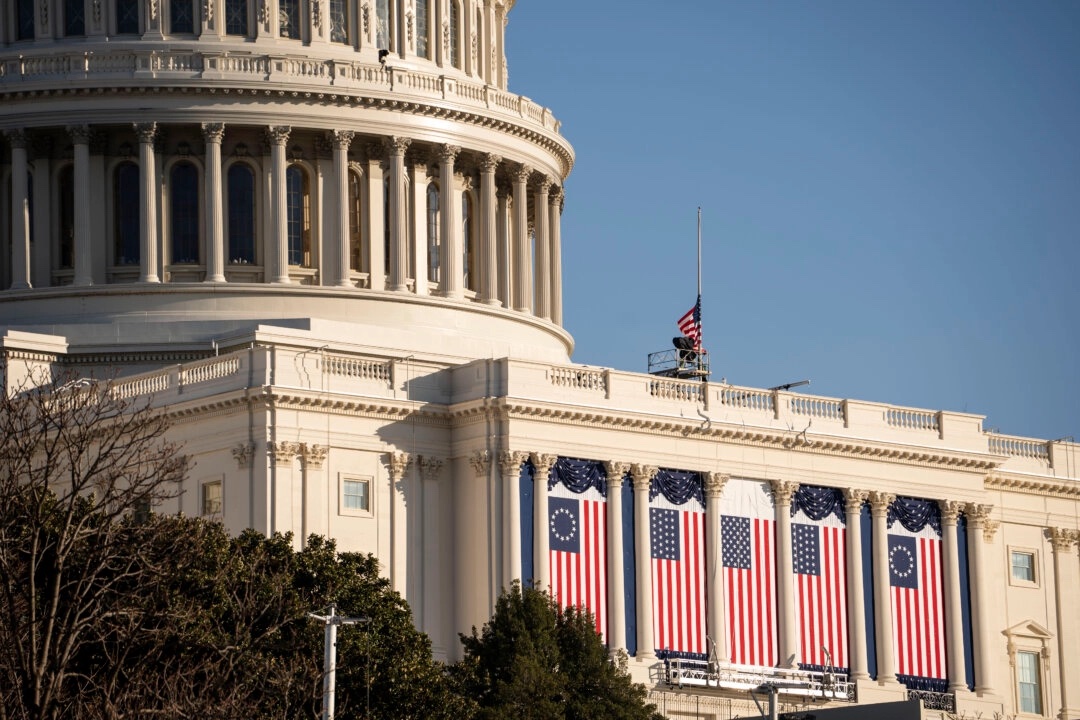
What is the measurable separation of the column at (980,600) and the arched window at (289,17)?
3175 centimetres

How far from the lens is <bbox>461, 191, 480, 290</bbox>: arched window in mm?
113875

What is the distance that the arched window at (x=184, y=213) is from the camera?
109 m

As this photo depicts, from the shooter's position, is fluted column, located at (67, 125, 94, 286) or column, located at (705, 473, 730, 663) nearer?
column, located at (705, 473, 730, 663)

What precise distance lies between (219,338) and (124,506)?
47.2 metres

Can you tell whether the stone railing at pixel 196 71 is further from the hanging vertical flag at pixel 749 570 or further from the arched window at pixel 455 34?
the hanging vertical flag at pixel 749 570

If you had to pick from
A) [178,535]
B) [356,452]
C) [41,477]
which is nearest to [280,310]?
[356,452]

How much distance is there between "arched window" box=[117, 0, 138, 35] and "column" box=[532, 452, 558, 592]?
97.3 ft

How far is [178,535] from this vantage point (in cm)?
6819

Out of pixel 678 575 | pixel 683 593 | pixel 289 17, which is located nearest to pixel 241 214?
pixel 289 17

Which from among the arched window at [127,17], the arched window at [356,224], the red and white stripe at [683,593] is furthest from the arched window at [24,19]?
the red and white stripe at [683,593]

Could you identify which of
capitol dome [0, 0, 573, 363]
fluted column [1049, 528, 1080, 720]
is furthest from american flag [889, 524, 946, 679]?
capitol dome [0, 0, 573, 363]

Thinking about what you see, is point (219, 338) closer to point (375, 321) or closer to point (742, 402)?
point (375, 321)

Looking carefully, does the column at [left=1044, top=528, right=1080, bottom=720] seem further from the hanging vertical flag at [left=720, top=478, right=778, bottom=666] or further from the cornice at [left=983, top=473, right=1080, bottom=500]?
the hanging vertical flag at [left=720, top=478, right=778, bottom=666]

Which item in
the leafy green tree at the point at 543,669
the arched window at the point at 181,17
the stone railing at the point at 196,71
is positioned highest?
the arched window at the point at 181,17
